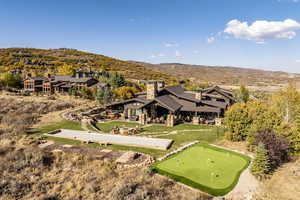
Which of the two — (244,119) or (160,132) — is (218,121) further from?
(160,132)

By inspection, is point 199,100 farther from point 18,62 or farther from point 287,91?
point 18,62

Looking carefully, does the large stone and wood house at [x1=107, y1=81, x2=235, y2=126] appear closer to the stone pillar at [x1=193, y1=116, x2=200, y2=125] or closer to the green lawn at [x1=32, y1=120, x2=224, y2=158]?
the stone pillar at [x1=193, y1=116, x2=200, y2=125]

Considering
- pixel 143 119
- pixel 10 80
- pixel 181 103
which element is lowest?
pixel 143 119

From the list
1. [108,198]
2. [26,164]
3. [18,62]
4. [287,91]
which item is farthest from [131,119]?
[18,62]

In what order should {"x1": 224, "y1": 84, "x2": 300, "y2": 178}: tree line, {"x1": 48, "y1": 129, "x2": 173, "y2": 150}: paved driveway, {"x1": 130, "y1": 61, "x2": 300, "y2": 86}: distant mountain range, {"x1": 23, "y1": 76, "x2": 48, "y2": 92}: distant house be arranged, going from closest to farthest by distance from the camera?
{"x1": 224, "y1": 84, "x2": 300, "y2": 178}: tree line → {"x1": 48, "y1": 129, "x2": 173, "y2": 150}: paved driveway → {"x1": 23, "y1": 76, "x2": 48, "y2": 92}: distant house → {"x1": 130, "y1": 61, "x2": 300, "y2": 86}: distant mountain range

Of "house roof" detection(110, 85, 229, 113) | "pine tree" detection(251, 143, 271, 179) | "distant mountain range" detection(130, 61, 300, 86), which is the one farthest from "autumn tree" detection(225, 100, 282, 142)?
"distant mountain range" detection(130, 61, 300, 86)

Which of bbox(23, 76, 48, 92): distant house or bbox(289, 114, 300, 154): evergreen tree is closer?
bbox(289, 114, 300, 154): evergreen tree

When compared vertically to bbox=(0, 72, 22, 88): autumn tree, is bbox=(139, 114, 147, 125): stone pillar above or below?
below

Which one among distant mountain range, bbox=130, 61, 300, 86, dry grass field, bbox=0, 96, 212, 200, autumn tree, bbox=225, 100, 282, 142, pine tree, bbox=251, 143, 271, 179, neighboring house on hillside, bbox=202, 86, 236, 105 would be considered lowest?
dry grass field, bbox=0, 96, 212, 200

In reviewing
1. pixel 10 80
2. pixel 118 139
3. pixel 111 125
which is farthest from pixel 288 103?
pixel 10 80
